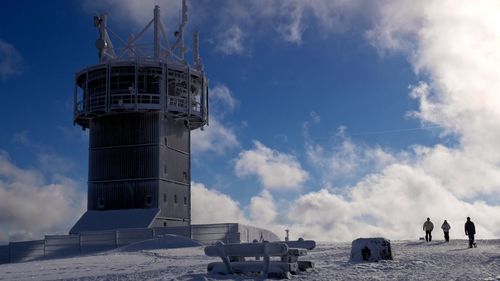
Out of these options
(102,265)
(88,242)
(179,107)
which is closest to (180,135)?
(179,107)

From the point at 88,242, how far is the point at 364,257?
2069 cm

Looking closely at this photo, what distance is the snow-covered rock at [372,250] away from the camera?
16828mm

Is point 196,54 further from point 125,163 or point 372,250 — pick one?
point 372,250

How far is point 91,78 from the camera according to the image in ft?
145

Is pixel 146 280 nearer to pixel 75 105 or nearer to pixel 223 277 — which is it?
pixel 223 277

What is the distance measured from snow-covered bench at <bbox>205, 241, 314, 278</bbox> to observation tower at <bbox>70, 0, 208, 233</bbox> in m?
26.2

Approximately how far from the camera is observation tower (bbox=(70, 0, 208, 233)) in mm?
41647

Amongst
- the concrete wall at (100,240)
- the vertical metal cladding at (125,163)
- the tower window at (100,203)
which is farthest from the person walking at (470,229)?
the tower window at (100,203)

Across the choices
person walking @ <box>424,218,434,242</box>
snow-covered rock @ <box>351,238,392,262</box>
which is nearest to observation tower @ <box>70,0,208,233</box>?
person walking @ <box>424,218,434,242</box>

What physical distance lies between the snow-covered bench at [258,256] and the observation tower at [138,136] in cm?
2620

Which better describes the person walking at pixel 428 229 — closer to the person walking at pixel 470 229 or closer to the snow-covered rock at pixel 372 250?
the person walking at pixel 470 229

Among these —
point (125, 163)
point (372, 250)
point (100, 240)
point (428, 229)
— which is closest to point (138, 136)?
point (125, 163)

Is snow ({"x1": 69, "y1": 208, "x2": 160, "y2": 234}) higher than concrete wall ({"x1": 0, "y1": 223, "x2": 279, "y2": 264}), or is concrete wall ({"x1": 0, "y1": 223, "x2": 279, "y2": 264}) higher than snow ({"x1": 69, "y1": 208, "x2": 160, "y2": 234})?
snow ({"x1": 69, "y1": 208, "x2": 160, "y2": 234})

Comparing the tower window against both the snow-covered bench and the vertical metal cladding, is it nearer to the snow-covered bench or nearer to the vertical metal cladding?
the vertical metal cladding
